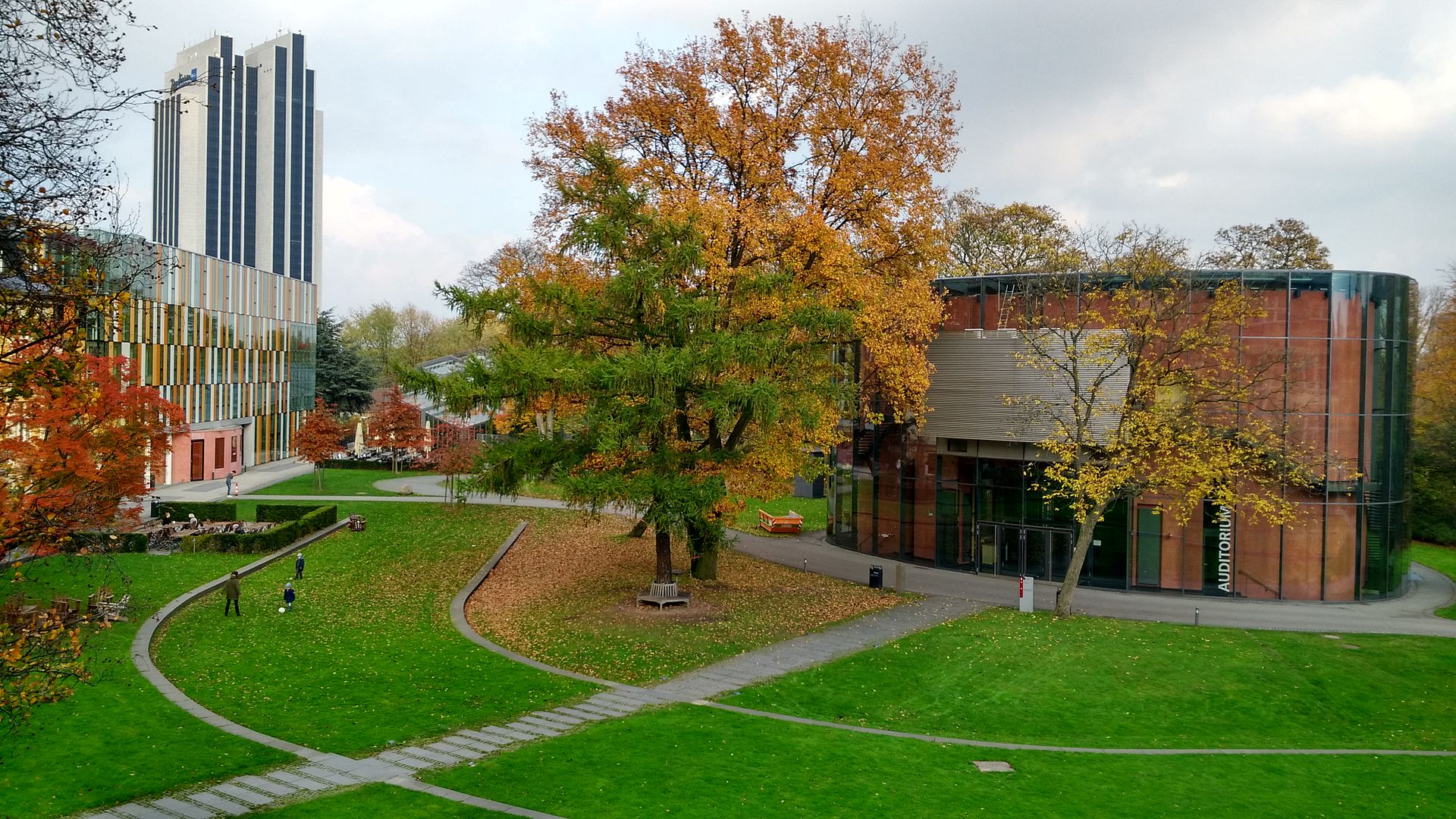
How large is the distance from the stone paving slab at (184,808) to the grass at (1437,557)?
127 ft

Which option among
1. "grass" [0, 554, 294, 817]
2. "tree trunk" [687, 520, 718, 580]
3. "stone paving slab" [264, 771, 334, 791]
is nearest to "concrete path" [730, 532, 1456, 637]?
"tree trunk" [687, 520, 718, 580]

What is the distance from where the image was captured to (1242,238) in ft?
194

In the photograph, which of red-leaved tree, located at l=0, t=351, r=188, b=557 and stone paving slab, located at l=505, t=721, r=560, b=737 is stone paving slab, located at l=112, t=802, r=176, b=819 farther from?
stone paving slab, located at l=505, t=721, r=560, b=737

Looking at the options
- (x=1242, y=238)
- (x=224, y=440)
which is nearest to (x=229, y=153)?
(x=224, y=440)

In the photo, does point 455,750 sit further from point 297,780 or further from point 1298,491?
point 1298,491

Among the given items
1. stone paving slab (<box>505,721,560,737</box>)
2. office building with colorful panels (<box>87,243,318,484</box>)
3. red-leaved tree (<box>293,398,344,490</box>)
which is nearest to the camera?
stone paving slab (<box>505,721,560,737</box>)

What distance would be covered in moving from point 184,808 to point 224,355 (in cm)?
4924

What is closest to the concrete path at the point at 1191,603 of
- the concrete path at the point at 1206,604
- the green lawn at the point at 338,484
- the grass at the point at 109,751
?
the concrete path at the point at 1206,604

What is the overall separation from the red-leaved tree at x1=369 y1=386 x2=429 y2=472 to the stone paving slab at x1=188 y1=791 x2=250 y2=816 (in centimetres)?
3625

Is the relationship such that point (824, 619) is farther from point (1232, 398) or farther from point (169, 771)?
point (169, 771)

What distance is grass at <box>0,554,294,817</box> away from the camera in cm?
1275

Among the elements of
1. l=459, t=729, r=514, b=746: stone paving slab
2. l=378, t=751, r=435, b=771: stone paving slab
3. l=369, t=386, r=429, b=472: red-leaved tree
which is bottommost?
l=459, t=729, r=514, b=746: stone paving slab

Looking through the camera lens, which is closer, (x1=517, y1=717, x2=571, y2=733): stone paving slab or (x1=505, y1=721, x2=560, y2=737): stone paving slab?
(x1=505, y1=721, x2=560, y2=737): stone paving slab

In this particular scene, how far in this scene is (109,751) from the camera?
14.2 m
